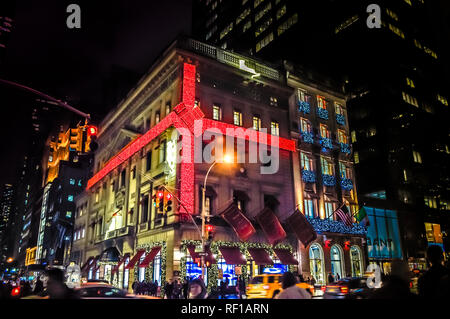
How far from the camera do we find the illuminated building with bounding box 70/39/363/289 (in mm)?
28344

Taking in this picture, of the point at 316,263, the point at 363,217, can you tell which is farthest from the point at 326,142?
the point at 316,263

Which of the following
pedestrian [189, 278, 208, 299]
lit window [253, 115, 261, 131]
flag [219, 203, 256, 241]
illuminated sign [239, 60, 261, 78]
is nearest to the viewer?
pedestrian [189, 278, 208, 299]

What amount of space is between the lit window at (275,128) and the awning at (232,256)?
1309 centimetres

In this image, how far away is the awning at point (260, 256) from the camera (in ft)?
96.0

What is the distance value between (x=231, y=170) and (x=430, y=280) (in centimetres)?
2616

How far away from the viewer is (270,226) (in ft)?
100.0

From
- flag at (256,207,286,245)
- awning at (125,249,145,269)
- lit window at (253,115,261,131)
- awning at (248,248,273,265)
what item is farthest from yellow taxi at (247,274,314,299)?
lit window at (253,115,261,131)

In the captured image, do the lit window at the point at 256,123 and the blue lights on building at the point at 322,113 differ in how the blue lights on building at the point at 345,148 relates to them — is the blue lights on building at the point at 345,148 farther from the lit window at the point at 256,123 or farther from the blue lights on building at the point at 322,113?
the lit window at the point at 256,123

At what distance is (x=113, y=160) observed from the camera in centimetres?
4294

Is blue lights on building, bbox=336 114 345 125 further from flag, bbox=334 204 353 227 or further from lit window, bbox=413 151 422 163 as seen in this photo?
lit window, bbox=413 151 422 163

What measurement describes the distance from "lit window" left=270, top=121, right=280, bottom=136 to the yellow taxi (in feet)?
61.0

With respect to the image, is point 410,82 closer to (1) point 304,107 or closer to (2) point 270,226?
(1) point 304,107

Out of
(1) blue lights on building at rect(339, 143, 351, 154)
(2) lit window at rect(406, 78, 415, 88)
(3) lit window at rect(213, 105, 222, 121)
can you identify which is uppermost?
(2) lit window at rect(406, 78, 415, 88)
